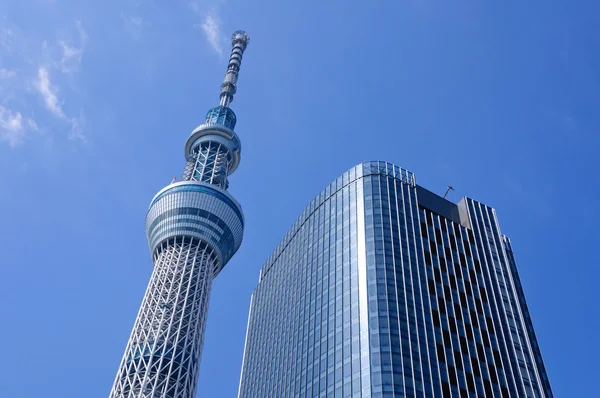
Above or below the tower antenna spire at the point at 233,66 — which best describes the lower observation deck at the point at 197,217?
below

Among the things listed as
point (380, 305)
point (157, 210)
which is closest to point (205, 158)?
point (157, 210)

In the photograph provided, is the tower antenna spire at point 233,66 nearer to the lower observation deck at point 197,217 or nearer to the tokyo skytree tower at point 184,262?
the tokyo skytree tower at point 184,262

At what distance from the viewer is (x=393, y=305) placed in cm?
7556

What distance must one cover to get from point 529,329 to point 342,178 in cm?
3379

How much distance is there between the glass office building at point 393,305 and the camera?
71125 mm

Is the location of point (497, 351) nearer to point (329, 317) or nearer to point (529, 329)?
A: point (529, 329)

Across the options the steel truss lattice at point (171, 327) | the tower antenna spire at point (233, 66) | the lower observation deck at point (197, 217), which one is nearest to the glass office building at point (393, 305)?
the steel truss lattice at point (171, 327)

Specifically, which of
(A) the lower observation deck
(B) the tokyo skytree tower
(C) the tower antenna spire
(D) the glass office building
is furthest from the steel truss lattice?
(C) the tower antenna spire

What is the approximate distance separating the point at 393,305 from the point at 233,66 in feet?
384

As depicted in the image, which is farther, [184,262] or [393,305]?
[184,262]

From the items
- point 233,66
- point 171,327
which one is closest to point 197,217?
point 171,327

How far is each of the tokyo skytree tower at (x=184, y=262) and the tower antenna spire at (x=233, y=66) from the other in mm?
13241

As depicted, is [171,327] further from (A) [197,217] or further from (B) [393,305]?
(B) [393,305]

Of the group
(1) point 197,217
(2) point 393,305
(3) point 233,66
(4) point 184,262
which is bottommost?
(2) point 393,305
